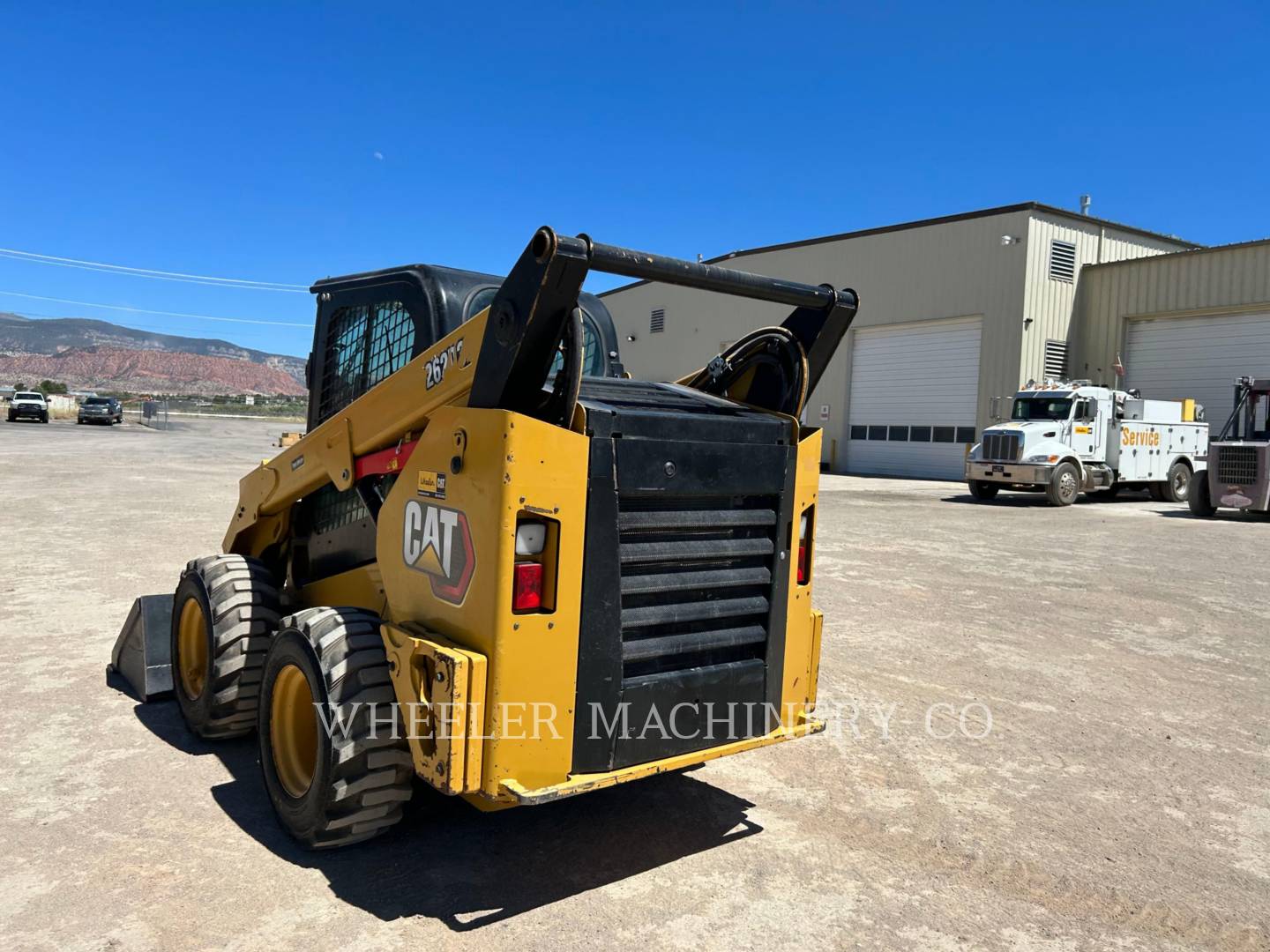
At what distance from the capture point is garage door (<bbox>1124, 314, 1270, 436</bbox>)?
23.5 meters

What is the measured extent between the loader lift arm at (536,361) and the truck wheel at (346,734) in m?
0.79

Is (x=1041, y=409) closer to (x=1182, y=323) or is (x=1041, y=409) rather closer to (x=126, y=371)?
(x=1182, y=323)

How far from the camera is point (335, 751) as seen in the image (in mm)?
3135

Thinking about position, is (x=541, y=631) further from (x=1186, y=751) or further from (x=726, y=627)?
(x=1186, y=751)

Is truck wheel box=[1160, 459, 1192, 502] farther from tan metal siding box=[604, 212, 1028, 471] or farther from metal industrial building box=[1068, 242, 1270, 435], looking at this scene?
tan metal siding box=[604, 212, 1028, 471]

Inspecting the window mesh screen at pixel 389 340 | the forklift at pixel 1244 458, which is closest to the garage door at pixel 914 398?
the forklift at pixel 1244 458

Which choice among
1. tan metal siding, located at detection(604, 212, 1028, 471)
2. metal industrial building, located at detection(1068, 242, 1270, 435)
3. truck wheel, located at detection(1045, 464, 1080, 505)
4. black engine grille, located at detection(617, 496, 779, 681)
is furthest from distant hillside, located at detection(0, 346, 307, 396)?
black engine grille, located at detection(617, 496, 779, 681)

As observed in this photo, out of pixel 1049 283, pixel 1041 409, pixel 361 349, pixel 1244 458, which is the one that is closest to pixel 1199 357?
pixel 1049 283

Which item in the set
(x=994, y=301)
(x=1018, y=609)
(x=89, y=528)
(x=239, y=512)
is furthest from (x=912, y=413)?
(x=239, y=512)

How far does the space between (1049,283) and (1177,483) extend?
24.3 ft

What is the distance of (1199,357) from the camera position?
24.6 m

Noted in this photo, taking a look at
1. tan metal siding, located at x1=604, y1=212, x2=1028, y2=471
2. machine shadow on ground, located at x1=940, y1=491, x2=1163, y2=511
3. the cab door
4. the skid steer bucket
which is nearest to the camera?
the skid steer bucket

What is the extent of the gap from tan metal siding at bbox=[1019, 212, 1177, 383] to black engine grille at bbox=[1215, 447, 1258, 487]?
8959mm

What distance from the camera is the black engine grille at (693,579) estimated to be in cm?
321
